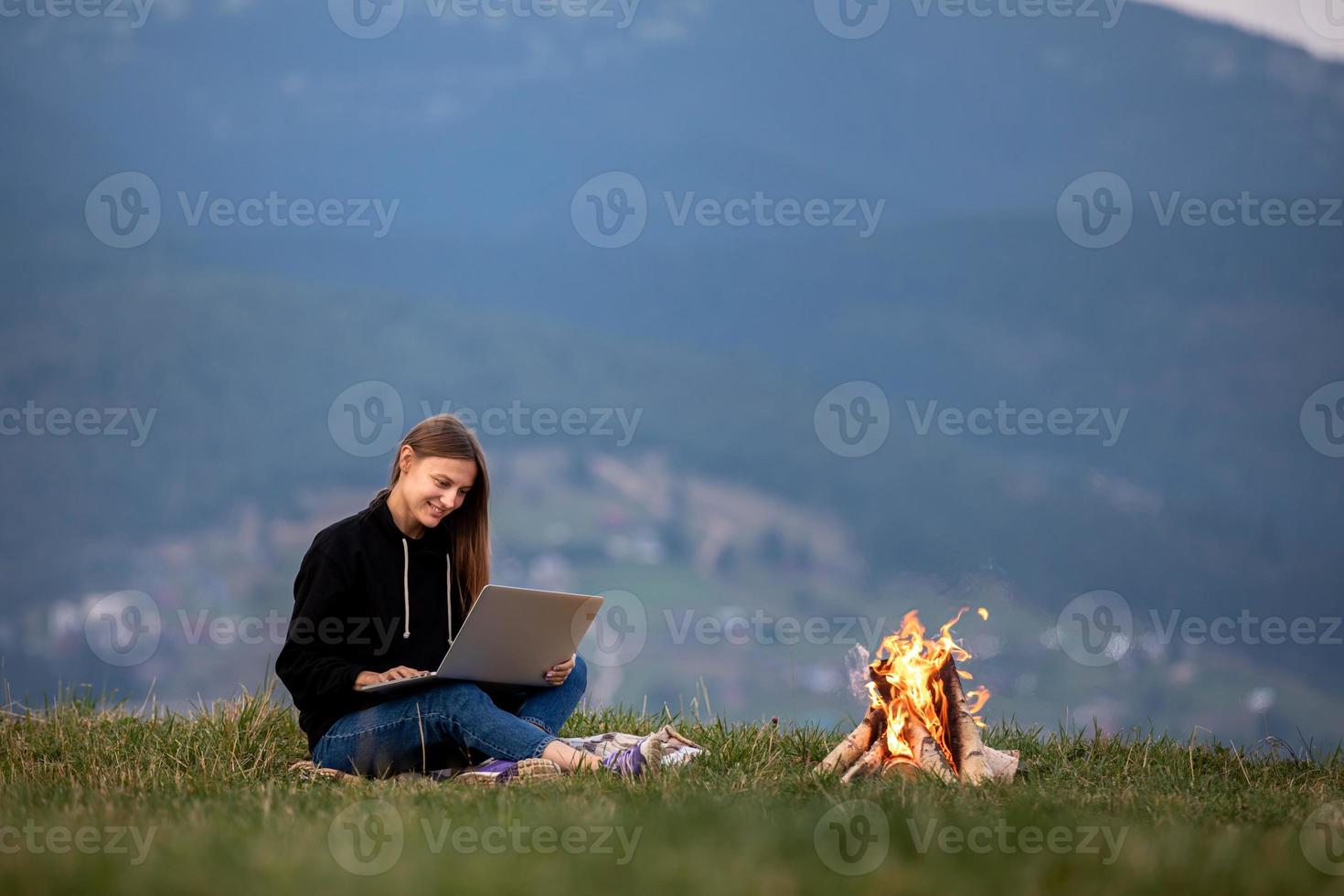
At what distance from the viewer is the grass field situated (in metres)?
2.55

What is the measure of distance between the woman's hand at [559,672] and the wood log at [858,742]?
1.07 metres

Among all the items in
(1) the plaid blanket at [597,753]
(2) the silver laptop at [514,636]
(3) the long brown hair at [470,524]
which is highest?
(3) the long brown hair at [470,524]

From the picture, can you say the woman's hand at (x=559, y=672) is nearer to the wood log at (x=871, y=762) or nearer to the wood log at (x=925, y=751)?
the wood log at (x=871, y=762)

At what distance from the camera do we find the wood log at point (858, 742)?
15.8 feet

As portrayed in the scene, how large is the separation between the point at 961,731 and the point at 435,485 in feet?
7.27

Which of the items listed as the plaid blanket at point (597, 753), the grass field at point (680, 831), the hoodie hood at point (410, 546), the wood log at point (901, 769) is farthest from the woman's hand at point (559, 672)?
the wood log at point (901, 769)

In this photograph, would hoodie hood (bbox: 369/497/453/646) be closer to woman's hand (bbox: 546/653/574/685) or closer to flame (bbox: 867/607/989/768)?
woman's hand (bbox: 546/653/574/685)

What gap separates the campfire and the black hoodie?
1.66 metres

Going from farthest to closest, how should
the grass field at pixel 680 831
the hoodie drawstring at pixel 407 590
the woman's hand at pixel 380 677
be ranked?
the hoodie drawstring at pixel 407 590, the woman's hand at pixel 380 677, the grass field at pixel 680 831

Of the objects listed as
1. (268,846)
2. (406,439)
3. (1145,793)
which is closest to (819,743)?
(1145,793)

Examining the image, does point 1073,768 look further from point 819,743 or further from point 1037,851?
point 1037,851

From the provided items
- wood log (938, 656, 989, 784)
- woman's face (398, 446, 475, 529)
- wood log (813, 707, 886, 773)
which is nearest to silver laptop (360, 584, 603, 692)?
woman's face (398, 446, 475, 529)

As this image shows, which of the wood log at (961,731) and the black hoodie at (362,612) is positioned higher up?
the black hoodie at (362,612)

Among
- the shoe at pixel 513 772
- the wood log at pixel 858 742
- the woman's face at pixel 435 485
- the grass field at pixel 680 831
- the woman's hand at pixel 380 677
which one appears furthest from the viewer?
the woman's face at pixel 435 485
